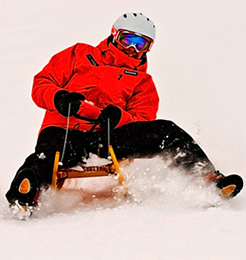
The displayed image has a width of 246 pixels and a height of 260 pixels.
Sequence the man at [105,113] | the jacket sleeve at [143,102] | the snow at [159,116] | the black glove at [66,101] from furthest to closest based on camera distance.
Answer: the jacket sleeve at [143,102]
the black glove at [66,101]
the man at [105,113]
the snow at [159,116]

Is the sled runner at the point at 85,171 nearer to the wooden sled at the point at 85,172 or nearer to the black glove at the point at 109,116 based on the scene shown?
the wooden sled at the point at 85,172

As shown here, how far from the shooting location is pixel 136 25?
4.08 meters

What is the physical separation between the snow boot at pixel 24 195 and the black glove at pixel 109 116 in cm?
75

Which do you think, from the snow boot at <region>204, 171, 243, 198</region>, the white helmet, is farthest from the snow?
the white helmet

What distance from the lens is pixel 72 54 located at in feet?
13.6

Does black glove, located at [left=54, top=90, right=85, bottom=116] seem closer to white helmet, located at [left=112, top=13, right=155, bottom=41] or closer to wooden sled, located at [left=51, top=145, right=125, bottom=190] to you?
wooden sled, located at [left=51, top=145, right=125, bottom=190]

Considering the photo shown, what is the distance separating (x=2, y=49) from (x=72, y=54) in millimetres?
7542

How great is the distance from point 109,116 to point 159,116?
3.20 m

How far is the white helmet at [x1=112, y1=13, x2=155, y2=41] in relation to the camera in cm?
407

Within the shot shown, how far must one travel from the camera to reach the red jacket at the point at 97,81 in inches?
154

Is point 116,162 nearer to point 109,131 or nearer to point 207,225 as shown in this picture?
point 109,131

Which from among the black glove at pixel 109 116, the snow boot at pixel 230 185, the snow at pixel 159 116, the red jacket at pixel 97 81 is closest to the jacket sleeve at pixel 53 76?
the red jacket at pixel 97 81

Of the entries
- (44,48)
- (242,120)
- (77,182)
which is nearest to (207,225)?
(77,182)

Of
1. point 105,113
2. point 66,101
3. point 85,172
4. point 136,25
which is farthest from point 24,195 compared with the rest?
point 136,25
